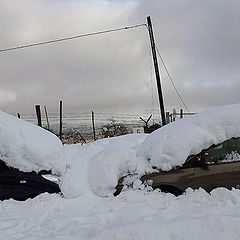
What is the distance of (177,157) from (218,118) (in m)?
1.10

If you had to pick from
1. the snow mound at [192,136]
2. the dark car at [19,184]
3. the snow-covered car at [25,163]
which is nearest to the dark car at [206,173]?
the snow mound at [192,136]

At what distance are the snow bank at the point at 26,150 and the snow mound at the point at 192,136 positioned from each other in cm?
172

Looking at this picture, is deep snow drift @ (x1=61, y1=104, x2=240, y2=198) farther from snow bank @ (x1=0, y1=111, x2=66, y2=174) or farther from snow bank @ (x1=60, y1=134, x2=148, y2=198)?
snow bank @ (x1=0, y1=111, x2=66, y2=174)

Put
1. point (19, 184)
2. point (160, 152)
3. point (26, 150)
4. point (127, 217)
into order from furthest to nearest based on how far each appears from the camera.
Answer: point (26, 150) < point (160, 152) < point (19, 184) < point (127, 217)

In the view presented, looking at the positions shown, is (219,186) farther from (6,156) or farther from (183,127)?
(6,156)

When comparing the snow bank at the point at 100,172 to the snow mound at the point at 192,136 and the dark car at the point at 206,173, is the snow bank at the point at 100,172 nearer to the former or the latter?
the snow mound at the point at 192,136

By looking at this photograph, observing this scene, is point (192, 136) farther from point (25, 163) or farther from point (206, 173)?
point (25, 163)

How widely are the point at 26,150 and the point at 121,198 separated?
201 centimetres

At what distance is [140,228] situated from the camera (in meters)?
3.13

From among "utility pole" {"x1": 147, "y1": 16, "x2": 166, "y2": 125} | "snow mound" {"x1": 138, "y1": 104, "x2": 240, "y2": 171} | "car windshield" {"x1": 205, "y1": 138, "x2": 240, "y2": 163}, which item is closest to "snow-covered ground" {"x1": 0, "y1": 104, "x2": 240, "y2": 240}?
"snow mound" {"x1": 138, "y1": 104, "x2": 240, "y2": 171}

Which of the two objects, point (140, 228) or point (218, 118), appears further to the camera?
point (218, 118)

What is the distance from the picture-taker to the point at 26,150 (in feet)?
15.3

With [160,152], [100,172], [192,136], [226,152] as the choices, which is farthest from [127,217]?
[226,152]

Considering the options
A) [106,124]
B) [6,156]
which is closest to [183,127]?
[6,156]
